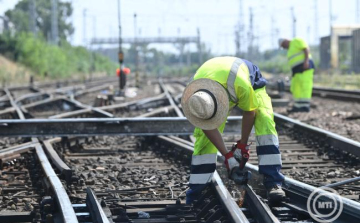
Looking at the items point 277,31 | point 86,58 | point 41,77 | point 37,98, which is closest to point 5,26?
point 41,77

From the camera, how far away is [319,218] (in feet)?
13.9

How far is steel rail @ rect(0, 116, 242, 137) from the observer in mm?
7859

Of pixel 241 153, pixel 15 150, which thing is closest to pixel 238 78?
pixel 241 153

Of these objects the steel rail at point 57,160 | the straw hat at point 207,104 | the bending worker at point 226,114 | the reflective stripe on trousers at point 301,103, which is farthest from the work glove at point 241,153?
the reflective stripe on trousers at point 301,103

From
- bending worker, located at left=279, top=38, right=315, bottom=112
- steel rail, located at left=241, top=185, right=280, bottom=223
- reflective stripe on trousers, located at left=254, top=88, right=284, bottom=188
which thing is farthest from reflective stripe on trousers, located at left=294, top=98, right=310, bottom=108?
steel rail, located at left=241, top=185, right=280, bottom=223

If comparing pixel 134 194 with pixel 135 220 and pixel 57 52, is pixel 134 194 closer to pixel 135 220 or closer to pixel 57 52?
pixel 135 220

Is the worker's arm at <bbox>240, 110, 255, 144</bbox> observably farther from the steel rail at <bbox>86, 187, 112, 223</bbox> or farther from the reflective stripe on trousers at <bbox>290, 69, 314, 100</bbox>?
the reflective stripe on trousers at <bbox>290, 69, 314, 100</bbox>

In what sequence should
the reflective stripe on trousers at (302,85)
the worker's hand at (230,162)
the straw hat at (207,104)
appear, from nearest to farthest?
the straw hat at (207,104) < the worker's hand at (230,162) < the reflective stripe on trousers at (302,85)

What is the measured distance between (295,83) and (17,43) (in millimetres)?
39064

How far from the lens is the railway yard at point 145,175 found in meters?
4.50

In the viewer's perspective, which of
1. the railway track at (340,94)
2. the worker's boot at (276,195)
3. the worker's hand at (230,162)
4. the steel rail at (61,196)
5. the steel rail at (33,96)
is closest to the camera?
the steel rail at (61,196)

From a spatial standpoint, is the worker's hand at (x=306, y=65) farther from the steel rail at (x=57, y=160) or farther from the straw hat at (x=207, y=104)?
the straw hat at (x=207, y=104)

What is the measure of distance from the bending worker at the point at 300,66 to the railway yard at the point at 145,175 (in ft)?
7.61

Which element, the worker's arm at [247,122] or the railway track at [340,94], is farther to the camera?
the railway track at [340,94]
